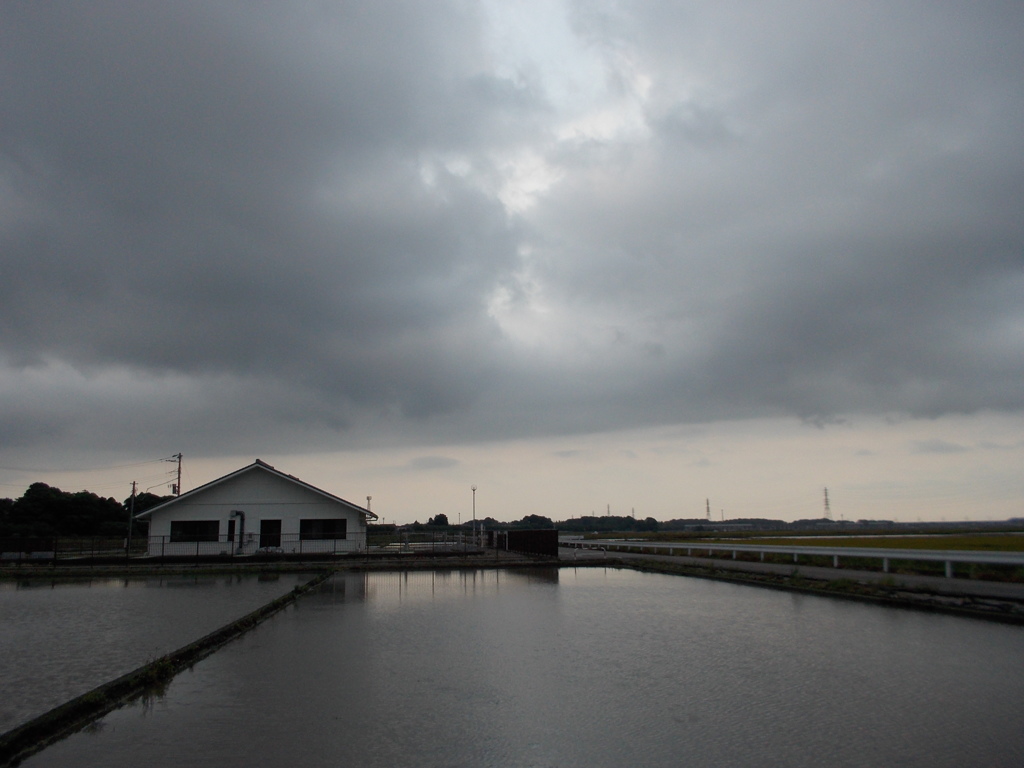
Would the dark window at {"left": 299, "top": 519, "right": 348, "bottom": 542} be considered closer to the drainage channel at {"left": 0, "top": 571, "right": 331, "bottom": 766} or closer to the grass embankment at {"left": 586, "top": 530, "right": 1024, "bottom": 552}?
the grass embankment at {"left": 586, "top": 530, "right": 1024, "bottom": 552}

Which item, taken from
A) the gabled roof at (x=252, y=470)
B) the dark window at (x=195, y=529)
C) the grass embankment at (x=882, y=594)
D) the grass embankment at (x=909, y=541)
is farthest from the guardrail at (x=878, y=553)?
the dark window at (x=195, y=529)

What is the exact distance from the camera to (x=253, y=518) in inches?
1331

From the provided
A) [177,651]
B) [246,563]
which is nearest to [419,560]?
[246,563]

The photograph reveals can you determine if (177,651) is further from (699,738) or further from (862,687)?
(862,687)

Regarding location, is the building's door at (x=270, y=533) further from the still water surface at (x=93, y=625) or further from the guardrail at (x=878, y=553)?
the guardrail at (x=878, y=553)

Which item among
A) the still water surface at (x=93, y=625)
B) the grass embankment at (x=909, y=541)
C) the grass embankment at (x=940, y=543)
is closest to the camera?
the still water surface at (x=93, y=625)

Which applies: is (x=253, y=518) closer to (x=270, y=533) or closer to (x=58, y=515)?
(x=270, y=533)

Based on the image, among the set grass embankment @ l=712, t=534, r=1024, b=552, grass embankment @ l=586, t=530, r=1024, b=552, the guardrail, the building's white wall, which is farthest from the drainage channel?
grass embankment @ l=586, t=530, r=1024, b=552

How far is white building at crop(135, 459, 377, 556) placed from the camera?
33.2 meters

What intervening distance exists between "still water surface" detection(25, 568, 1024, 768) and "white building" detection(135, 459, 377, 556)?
66.7 feet

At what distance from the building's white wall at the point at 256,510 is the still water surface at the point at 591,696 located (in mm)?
20418

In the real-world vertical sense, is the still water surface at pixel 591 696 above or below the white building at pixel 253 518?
below

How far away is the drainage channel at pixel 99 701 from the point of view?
6.45 metres

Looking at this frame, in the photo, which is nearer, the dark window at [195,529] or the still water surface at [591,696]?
the still water surface at [591,696]
